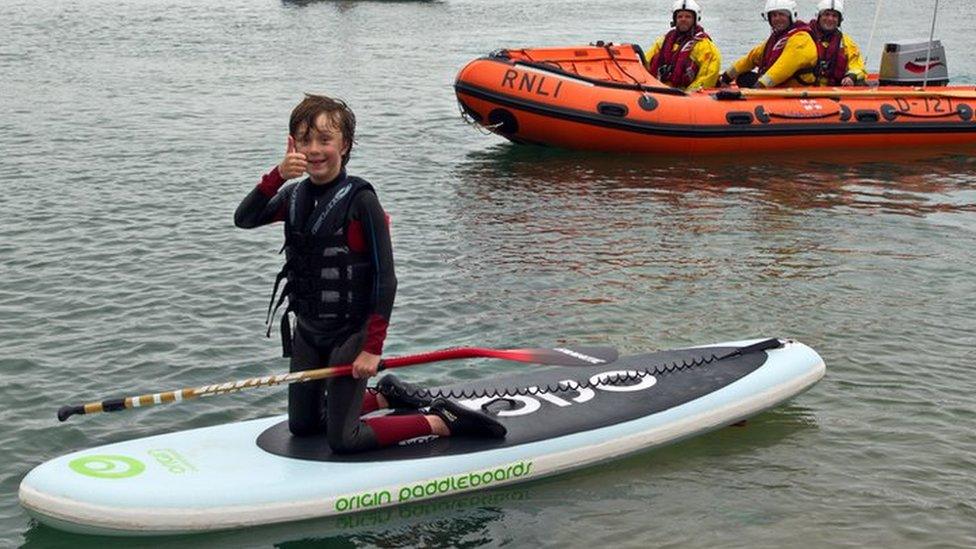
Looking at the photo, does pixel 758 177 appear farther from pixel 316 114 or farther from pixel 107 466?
pixel 107 466

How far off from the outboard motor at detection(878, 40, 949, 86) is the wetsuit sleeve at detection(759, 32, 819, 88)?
1320 mm

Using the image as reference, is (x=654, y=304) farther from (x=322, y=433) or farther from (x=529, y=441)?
(x=322, y=433)

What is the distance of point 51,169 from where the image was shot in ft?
43.6

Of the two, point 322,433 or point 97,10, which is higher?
point 97,10

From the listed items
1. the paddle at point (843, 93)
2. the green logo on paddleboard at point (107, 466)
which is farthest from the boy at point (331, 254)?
the paddle at point (843, 93)

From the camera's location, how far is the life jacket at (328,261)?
5.44 metres

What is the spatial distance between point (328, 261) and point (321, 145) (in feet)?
1.70

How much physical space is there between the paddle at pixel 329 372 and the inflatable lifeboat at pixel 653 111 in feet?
25.0

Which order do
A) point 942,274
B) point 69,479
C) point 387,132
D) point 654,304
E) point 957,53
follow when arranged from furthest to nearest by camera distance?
1. point 957,53
2. point 387,132
3. point 942,274
4. point 654,304
5. point 69,479

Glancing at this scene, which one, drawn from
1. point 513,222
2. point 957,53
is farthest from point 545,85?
point 957,53

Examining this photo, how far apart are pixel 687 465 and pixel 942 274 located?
4.53 m

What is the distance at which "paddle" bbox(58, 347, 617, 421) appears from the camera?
5.43 meters

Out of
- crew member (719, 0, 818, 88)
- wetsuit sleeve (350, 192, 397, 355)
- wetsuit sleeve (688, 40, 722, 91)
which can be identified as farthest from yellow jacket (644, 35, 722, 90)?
wetsuit sleeve (350, 192, 397, 355)

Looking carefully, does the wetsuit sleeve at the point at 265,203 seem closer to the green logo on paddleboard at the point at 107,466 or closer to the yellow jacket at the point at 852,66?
the green logo on paddleboard at the point at 107,466
